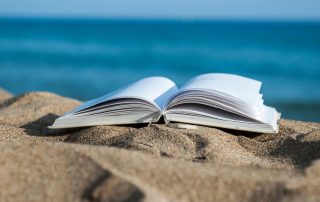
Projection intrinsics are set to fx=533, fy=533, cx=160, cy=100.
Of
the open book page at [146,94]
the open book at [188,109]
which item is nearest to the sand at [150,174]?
the open book at [188,109]

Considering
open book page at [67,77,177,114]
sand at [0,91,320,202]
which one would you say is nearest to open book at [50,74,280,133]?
open book page at [67,77,177,114]

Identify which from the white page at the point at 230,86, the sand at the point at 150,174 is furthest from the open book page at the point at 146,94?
the sand at the point at 150,174

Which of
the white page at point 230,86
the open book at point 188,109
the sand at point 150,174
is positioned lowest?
the sand at point 150,174

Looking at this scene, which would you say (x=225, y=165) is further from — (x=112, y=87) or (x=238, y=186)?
(x=112, y=87)

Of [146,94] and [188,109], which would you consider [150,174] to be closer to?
[188,109]

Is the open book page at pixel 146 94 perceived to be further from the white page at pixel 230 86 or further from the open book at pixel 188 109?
the white page at pixel 230 86

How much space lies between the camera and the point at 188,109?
3006mm

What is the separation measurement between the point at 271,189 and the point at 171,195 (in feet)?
1.18

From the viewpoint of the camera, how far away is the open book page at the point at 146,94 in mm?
3059

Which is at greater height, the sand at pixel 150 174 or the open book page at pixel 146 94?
the open book page at pixel 146 94

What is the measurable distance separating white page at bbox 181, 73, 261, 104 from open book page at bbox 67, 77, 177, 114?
0.54 ft

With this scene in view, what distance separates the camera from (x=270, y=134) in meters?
3.10

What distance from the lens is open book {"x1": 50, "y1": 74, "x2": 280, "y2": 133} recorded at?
9.77ft

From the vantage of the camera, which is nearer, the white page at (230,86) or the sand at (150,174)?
the sand at (150,174)
